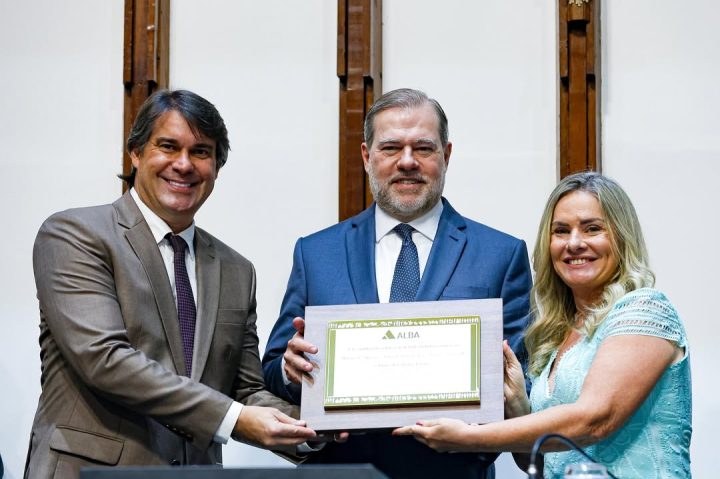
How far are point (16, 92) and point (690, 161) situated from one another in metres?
2.43

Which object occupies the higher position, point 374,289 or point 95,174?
point 95,174

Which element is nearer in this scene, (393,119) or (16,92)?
(393,119)

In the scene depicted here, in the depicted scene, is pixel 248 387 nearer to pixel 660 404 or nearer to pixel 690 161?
pixel 660 404

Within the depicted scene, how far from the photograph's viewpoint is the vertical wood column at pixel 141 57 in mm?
4316

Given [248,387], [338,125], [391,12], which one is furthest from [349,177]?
[248,387]

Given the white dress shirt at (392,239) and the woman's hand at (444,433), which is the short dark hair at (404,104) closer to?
the white dress shirt at (392,239)

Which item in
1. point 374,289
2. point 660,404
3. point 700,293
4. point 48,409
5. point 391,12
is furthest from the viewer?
point 391,12

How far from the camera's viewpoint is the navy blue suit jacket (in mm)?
2953

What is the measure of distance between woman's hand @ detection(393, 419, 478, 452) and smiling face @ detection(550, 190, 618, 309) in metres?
0.49

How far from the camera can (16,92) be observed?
4.46 metres

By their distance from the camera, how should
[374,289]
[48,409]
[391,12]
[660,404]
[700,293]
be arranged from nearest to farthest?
[660,404] → [48,409] → [374,289] → [700,293] → [391,12]

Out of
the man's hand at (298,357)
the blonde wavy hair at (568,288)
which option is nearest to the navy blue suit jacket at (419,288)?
the blonde wavy hair at (568,288)

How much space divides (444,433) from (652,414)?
46cm

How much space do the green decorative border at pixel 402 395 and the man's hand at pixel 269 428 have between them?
0.10m
